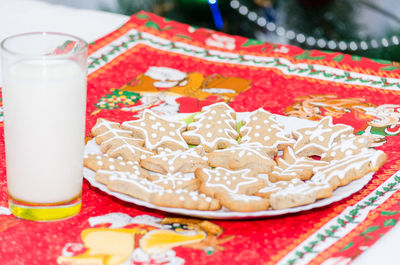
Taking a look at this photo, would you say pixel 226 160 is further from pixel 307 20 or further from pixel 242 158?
pixel 307 20

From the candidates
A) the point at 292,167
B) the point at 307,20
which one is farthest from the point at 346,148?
the point at 307,20

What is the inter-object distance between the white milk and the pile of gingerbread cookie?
0.06 m

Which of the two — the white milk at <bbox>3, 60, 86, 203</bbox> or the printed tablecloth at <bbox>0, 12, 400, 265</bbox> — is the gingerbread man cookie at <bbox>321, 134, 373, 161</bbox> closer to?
the printed tablecloth at <bbox>0, 12, 400, 265</bbox>

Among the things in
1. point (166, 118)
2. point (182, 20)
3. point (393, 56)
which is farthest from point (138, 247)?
point (182, 20)

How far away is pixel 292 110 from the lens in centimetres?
130

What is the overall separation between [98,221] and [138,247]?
9 centimetres

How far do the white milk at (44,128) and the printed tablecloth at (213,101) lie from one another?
0.06 metres

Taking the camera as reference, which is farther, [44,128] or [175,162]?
[175,162]

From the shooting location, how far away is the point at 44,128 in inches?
28.8

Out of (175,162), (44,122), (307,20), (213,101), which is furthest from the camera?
(307,20)

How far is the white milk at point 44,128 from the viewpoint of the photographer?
2.35 feet

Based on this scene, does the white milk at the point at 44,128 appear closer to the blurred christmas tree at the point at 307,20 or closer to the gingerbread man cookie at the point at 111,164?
the gingerbread man cookie at the point at 111,164

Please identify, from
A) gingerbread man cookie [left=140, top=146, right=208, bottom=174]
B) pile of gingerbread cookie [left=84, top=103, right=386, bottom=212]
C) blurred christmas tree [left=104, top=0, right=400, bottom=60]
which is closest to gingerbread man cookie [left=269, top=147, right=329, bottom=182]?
pile of gingerbread cookie [left=84, top=103, right=386, bottom=212]

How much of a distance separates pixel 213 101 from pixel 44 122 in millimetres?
656
